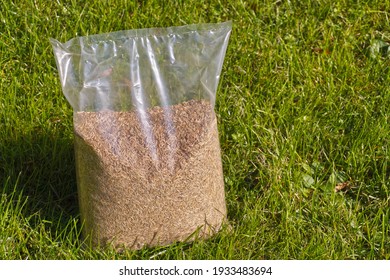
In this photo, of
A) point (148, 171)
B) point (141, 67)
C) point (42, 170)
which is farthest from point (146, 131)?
point (42, 170)

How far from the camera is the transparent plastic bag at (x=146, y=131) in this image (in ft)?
8.22

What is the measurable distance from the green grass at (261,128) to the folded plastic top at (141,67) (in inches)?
18.0

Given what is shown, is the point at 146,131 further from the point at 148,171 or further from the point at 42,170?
the point at 42,170

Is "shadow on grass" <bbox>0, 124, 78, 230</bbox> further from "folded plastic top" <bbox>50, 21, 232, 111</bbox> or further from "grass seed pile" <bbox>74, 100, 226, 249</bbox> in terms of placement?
"folded plastic top" <bbox>50, 21, 232, 111</bbox>

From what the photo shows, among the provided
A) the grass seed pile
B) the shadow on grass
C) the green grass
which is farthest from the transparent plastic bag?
the shadow on grass

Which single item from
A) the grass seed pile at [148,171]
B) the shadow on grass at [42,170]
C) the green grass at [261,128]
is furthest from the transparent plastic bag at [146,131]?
the shadow on grass at [42,170]

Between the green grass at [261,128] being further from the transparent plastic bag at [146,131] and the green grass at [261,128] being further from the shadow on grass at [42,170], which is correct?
the transparent plastic bag at [146,131]

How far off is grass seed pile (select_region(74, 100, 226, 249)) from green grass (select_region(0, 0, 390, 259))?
10cm

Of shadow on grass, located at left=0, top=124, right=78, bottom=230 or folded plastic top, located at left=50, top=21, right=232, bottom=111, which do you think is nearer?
folded plastic top, located at left=50, top=21, right=232, bottom=111

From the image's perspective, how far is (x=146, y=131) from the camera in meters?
2.54

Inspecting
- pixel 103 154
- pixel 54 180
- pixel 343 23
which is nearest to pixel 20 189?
pixel 54 180

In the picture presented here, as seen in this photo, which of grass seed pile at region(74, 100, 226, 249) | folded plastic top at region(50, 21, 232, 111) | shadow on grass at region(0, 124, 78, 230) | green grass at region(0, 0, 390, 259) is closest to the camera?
grass seed pile at region(74, 100, 226, 249)

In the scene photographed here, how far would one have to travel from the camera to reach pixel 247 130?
309cm

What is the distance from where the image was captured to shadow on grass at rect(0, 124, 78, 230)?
9.59ft
